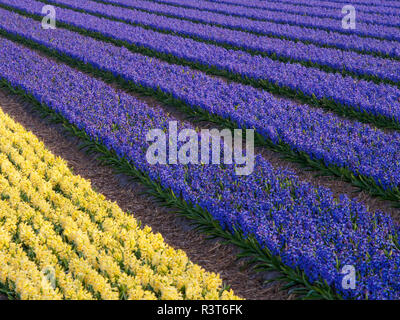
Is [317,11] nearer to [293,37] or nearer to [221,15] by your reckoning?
[221,15]

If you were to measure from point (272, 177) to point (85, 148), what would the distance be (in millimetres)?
3732

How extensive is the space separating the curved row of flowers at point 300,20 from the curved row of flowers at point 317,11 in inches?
19.4

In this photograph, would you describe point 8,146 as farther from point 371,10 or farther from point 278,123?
point 371,10

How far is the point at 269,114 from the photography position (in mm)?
9008

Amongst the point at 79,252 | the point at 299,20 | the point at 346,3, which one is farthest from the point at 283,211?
the point at 346,3

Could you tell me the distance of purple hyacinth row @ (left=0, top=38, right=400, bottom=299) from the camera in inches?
189

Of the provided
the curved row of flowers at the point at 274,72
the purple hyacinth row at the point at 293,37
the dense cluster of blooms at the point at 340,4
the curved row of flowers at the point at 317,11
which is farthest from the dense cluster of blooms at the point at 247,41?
the dense cluster of blooms at the point at 340,4

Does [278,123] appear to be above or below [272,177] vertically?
above

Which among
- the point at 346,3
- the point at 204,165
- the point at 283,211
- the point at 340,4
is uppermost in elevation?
the point at 346,3

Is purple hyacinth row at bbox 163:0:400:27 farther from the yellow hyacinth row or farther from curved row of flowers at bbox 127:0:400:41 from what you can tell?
the yellow hyacinth row

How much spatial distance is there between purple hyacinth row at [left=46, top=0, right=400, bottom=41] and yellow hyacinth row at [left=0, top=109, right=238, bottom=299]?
13065mm

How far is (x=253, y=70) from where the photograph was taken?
1190 centimetres

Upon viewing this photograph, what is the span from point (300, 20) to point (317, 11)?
2541 mm
